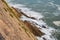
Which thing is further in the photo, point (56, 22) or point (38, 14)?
point (38, 14)

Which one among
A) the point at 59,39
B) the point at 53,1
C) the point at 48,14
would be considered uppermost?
the point at 53,1

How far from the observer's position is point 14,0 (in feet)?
149

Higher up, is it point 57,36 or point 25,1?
point 25,1

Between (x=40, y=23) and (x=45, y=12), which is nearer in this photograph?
(x=40, y=23)

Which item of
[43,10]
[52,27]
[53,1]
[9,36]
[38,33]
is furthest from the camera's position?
[53,1]

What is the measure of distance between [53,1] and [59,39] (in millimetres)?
17974

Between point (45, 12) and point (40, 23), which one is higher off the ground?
point (45, 12)

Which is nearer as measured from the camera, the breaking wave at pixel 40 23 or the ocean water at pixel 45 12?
the breaking wave at pixel 40 23

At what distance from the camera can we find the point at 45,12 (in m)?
36.2

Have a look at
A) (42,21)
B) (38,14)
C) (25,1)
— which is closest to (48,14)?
(38,14)

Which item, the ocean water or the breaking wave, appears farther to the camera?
the ocean water

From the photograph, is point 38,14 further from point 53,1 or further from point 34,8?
point 53,1

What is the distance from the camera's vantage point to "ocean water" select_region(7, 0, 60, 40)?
27173 mm

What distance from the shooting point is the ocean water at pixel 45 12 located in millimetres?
27173
